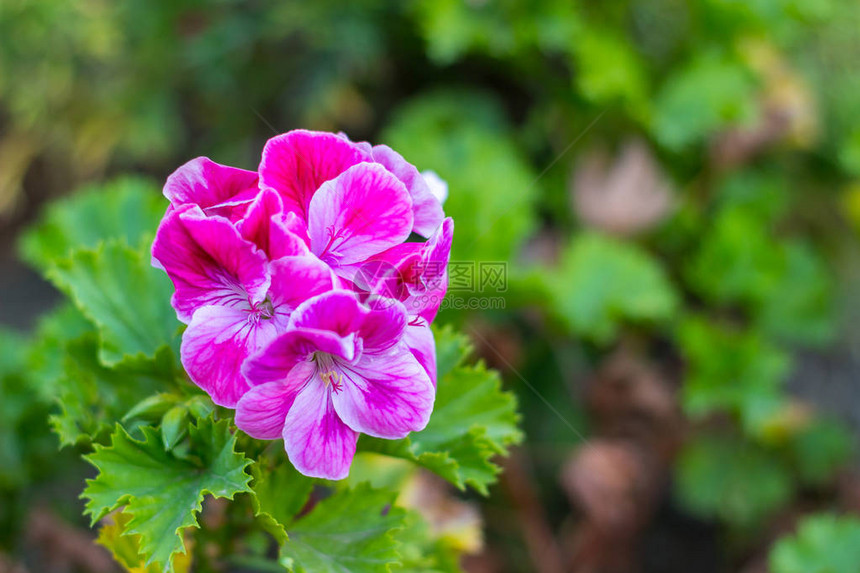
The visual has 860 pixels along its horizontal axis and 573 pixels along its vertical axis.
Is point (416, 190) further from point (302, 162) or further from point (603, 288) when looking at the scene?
point (603, 288)

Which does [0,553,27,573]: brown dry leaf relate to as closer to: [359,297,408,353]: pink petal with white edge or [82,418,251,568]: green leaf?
[82,418,251,568]: green leaf

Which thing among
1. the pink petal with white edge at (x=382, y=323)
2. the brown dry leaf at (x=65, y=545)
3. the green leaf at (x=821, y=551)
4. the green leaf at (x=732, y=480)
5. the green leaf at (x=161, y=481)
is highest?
the pink petal with white edge at (x=382, y=323)

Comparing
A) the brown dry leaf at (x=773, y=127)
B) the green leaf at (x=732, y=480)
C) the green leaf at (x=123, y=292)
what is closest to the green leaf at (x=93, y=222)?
the green leaf at (x=123, y=292)

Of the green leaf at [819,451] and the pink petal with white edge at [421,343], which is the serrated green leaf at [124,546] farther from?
the green leaf at [819,451]

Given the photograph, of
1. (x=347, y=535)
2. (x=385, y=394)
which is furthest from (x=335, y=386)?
(x=347, y=535)

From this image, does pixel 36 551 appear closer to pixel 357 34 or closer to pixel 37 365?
pixel 37 365
